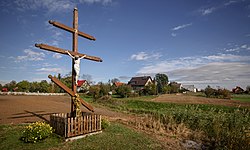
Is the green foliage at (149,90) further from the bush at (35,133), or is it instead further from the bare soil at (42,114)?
the bush at (35,133)

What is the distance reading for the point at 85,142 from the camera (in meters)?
7.62

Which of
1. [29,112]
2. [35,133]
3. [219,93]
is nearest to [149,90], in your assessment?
[219,93]

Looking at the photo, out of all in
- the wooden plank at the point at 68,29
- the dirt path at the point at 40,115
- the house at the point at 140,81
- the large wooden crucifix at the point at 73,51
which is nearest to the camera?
the large wooden crucifix at the point at 73,51

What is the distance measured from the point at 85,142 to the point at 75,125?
3.13ft

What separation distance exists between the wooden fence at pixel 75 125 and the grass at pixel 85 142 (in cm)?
37

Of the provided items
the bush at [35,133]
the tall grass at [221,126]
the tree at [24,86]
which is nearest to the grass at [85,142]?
the bush at [35,133]

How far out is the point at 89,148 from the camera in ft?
22.8

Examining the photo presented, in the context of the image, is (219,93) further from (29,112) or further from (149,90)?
(29,112)

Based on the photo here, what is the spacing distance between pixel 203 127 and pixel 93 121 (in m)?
7.28

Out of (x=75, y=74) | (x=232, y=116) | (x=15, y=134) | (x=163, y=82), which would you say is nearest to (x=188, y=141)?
(x=232, y=116)

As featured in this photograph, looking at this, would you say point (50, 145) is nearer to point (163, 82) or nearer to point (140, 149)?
point (140, 149)

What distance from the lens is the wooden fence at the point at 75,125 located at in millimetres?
7824

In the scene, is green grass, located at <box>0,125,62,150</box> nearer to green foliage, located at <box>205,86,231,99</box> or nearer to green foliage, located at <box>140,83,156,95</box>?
green foliage, located at <box>140,83,156,95</box>

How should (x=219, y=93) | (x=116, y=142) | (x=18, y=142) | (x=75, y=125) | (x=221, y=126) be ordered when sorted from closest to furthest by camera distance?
1. (x=18, y=142)
2. (x=116, y=142)
3. (x=75, y=125)
4. (x=221, y=126)
5. (x=219, y=93)
